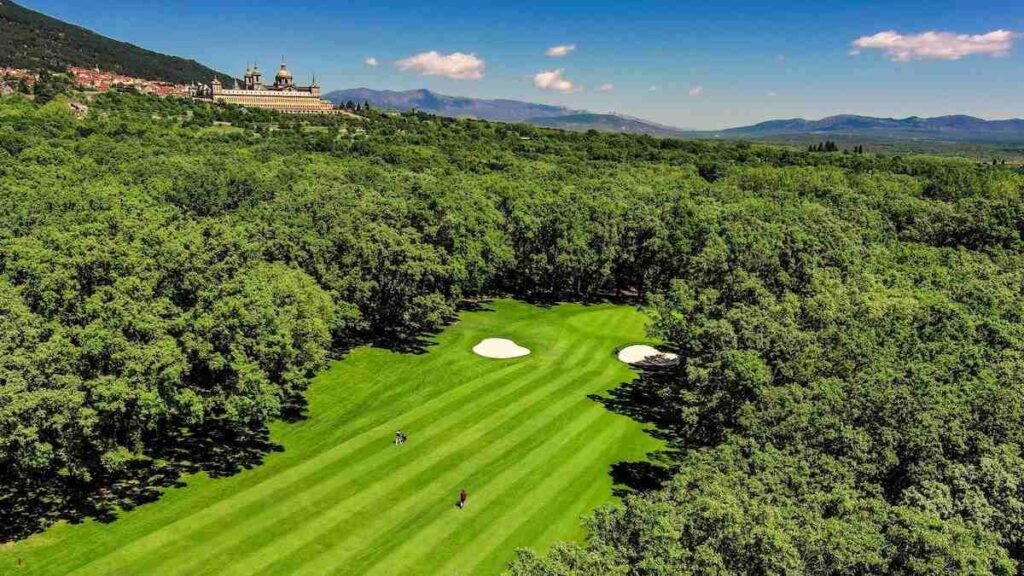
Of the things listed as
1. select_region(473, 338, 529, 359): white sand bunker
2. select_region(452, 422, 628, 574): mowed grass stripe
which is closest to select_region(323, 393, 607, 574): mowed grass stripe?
select_region(452, 422, 628, 574): mowed grass stripe

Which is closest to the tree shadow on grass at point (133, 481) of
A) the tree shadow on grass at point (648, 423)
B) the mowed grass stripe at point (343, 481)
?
the mowed grass stripe at point (343, 481)

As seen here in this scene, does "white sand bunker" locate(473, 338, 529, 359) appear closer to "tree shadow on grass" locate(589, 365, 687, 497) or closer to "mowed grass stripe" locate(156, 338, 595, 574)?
"mowed grass stripe" locate(156, 338, 595, 574)

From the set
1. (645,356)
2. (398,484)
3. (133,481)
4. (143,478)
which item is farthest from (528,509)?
(645,356)

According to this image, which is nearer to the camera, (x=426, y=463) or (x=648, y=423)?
(x=426, y=463)

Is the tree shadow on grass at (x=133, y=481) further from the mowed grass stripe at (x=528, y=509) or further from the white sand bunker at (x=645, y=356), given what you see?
the white sand bunker at (x=645, y=356)

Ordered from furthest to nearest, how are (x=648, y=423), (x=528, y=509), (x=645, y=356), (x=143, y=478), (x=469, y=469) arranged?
(x=645, y=356)
(x=648, y=423)
(x=469, y=469)
(x=528, y=509)
(x=143, y=478)

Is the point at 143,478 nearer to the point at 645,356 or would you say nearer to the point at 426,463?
the point at 426,463
